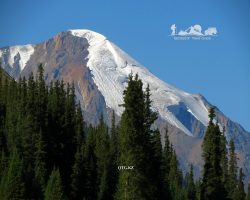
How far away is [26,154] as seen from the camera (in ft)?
402

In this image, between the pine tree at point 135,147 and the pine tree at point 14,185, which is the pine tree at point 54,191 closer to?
the pine tree at point 14,185

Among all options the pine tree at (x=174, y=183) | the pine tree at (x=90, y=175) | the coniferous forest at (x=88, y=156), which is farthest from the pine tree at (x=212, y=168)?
the pine tree at (x=174, y=183)

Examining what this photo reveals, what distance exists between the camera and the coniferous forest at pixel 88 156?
A: 7525 cm

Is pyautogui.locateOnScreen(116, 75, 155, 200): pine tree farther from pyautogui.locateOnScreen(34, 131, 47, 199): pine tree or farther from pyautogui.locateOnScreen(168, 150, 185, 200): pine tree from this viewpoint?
pyautogui.locateOnScreen(168, 150, 185, 200): pine tree

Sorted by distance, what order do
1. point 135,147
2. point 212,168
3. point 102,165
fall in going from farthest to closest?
point 102,165, point 212,168, point 135,147

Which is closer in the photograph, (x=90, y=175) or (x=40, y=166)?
(x=40, y=166)

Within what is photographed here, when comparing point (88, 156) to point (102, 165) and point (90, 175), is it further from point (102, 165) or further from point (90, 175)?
point (90, 175)

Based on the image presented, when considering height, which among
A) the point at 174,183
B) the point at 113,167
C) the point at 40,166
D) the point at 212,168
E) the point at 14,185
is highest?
the point at 113,167

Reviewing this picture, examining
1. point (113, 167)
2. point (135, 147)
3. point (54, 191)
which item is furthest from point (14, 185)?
point (113, 167)

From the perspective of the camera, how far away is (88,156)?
132500 millimetres

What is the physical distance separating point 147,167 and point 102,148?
6342 cm

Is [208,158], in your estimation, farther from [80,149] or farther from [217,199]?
[80,149]

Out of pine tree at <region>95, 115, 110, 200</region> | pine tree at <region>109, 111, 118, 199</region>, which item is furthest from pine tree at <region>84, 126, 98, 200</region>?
pine tree at <region>109, 111, 118, 199</region>

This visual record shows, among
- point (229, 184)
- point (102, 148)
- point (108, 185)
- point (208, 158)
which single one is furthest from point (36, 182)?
point (229, 184)
